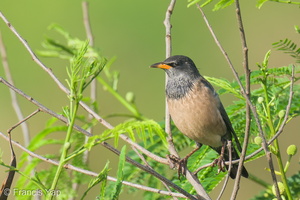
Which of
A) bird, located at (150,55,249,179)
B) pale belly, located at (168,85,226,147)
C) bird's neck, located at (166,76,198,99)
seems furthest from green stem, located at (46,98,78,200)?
bird's neck, located at (166,76,198,99)

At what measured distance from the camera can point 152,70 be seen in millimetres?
9695

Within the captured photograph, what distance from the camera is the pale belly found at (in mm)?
4047

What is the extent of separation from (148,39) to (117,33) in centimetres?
65

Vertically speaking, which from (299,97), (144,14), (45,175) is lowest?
(45,175)

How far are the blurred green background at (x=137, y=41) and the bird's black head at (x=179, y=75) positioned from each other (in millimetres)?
3237

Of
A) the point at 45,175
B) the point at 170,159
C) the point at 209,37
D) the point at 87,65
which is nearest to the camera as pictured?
the point at 87,65

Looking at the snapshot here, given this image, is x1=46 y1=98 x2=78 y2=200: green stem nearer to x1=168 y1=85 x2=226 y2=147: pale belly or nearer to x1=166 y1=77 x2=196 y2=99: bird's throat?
x1=168 y1=85 x2=226 y2=147: pale belly

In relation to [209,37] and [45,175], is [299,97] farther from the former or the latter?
[209,37]

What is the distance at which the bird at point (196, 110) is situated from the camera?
404 centimetres

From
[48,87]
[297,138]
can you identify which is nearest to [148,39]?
[48,87]

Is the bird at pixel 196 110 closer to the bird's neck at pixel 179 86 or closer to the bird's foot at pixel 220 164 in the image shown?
the bird's neck at pixel 179 86

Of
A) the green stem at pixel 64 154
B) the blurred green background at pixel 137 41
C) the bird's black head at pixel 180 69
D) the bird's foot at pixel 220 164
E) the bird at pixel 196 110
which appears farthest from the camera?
the blurred green background at pixel 137 41

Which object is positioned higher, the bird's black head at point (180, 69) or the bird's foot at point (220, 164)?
the bird's black head at point (180, 69)

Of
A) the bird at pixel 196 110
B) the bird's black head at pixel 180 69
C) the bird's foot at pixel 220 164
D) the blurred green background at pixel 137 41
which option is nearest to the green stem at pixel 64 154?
the bird's foot at pixel 220 164
